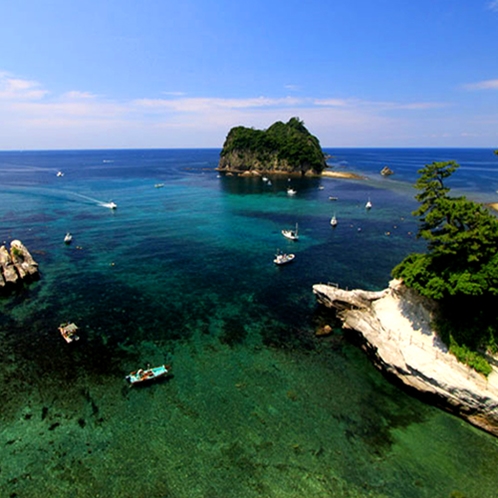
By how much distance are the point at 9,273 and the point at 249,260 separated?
39239mm

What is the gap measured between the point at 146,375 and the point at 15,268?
35799 millimetres

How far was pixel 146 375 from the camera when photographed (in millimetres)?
32375

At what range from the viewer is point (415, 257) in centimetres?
3788

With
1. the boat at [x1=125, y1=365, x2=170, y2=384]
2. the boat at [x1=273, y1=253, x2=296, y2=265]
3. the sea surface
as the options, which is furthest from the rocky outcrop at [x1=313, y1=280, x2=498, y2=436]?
the boat at [x1=125, y1=365, x2=170, y2=384]

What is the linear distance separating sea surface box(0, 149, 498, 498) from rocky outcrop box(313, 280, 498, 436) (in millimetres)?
1476

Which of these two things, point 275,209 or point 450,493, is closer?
point 450,493

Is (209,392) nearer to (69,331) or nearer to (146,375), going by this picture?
(146,375)

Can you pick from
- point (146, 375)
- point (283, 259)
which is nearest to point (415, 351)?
point (146, 375)

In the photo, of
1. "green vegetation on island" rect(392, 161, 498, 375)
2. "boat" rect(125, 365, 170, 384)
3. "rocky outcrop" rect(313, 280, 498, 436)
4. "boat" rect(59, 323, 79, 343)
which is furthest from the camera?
"boat" rect(59, 323, 79, 343)

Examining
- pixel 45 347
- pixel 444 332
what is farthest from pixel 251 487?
pixel 45 347

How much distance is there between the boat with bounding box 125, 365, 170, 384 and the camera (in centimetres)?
3203

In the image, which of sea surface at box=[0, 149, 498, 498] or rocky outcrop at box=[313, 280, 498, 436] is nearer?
sea surface at box=[0, 149, 498, 498]

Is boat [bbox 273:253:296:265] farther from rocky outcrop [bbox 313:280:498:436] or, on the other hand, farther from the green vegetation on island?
the green vegetation on island

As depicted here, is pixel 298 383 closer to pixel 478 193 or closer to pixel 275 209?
pixel 275 209
